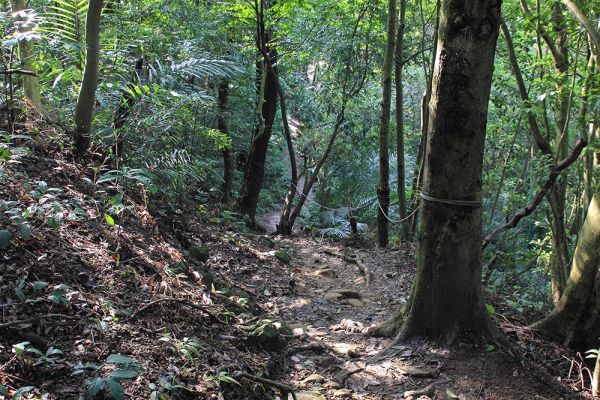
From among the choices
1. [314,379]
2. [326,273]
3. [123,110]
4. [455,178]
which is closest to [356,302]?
[326,273]

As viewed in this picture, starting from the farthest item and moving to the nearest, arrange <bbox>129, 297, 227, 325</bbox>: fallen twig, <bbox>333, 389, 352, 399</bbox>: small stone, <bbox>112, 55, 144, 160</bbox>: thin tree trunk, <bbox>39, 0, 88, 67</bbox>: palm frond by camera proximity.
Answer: <bbox>112, 55, 144, 160</bbox>: thin tree trunk, <bbox>39, 0, 88, 67</bbox>: palm frond, <bbox>333, 389, 352, 399</bbox>: small stone, <bbox>129, 297, 227, 325</bbox>: fallen twig

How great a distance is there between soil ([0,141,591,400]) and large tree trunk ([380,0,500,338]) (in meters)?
0.26

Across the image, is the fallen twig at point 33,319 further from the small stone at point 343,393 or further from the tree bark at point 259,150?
the tree bark at point 259,150

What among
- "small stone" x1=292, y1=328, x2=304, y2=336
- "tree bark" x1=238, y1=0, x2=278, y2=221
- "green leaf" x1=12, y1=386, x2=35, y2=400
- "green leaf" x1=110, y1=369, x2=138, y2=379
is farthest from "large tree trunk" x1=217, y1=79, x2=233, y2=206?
"green leaf" x1=12, y1=386, x2=35, y2=400

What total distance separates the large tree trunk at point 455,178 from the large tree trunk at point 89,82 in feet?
10.7

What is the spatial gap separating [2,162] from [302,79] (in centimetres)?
1339

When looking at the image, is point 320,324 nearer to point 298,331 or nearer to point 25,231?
point 298,331

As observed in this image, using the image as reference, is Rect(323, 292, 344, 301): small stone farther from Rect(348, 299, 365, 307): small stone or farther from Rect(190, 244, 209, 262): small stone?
Rect(190, 244, 209, 262): small stone

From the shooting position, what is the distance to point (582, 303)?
4.65 metres

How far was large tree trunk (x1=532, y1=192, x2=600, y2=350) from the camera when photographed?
449 centimetres

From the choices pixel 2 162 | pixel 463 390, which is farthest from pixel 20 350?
pixel 463 390

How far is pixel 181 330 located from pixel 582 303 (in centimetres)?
377

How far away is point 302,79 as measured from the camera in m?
16.4

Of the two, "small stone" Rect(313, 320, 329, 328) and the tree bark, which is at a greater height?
the tree bark
